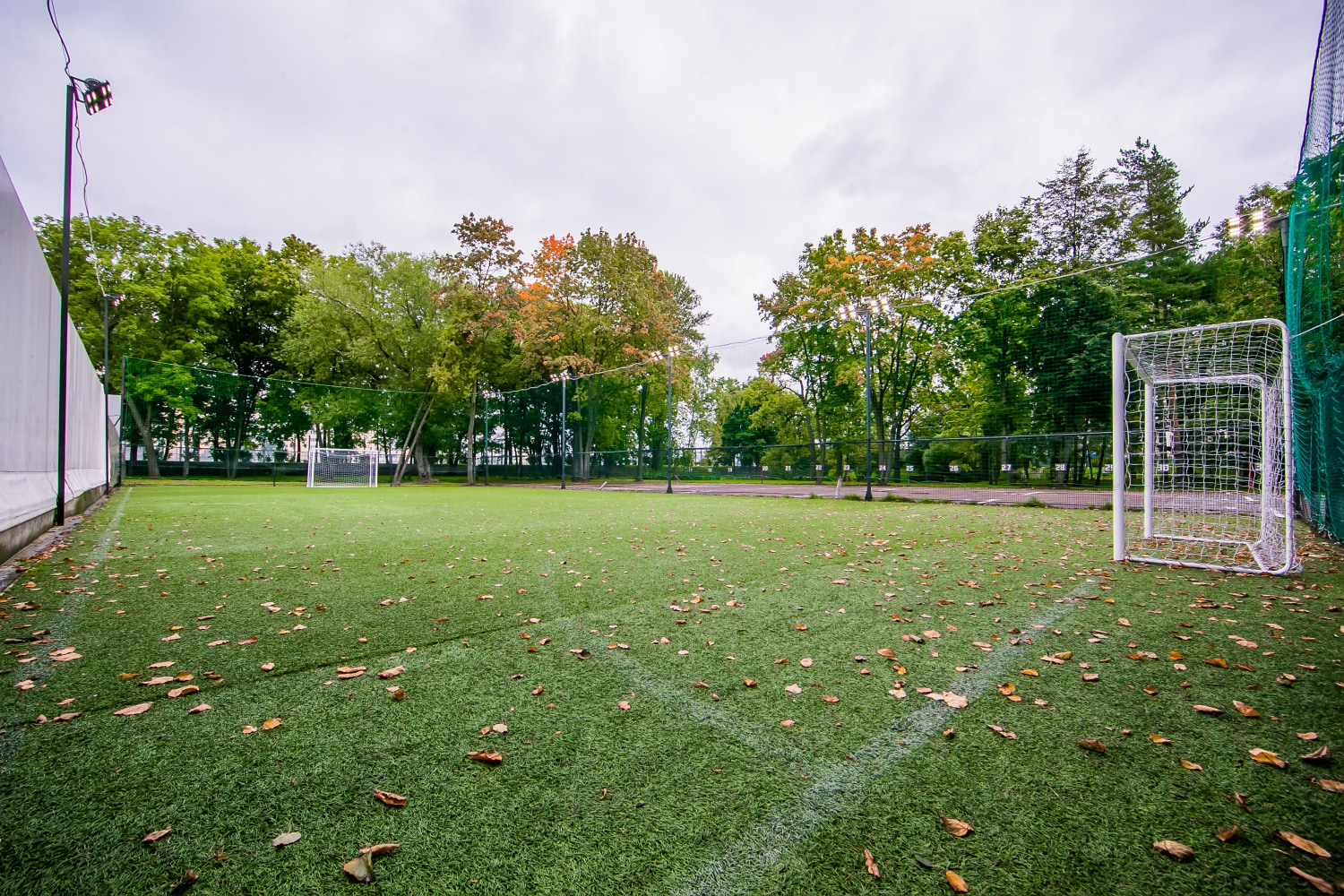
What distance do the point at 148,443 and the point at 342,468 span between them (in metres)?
8.66

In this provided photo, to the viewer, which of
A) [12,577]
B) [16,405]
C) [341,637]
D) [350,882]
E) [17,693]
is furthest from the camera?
[16,405]

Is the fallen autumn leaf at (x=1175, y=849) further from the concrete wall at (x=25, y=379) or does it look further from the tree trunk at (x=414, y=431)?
the tree trunk at (x=414, y=431)

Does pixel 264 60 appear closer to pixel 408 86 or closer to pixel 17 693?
pixel 408 86

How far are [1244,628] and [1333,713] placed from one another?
1129mm

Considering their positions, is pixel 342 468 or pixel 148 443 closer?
pixel 342 468

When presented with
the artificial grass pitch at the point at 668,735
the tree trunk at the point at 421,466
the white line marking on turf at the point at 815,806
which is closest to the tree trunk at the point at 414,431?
the tree trunk at the point at 421,466

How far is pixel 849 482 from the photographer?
14805 millimetres

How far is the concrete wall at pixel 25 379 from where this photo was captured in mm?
4168

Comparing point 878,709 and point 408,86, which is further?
point 408,86

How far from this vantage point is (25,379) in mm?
4805

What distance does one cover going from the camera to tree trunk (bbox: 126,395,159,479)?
842 inches

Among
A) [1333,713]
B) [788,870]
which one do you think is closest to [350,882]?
[788,870]

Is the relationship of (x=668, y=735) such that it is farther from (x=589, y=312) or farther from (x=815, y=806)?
(x=589, y=312)

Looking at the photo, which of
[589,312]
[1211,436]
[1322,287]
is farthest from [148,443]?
[1322,287]
